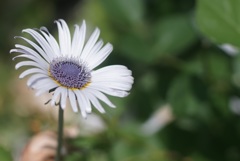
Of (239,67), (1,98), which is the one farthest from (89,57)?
(1,98)

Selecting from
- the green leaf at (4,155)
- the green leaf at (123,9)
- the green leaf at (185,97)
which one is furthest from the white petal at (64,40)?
the green leaf at (123,9)

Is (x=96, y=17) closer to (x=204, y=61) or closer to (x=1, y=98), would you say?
(x=1, y=98)

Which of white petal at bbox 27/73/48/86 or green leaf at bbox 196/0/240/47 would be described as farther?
green leaf at bbox 196/0/240/47

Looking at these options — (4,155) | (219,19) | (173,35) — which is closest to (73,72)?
(4,155)

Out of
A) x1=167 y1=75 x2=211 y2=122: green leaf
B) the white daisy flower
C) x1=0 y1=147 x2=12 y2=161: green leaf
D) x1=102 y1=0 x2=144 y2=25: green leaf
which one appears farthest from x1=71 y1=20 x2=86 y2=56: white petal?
x1=102 y1=0 x2=144 y2=25: green leaf

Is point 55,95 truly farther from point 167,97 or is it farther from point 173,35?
point 173,35

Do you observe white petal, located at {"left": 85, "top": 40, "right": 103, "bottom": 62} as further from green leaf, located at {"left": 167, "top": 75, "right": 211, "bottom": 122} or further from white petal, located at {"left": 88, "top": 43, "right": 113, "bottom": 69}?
green leaf, located at {"left": 167, "top": 75, "right": 211, "bottom": 122}
